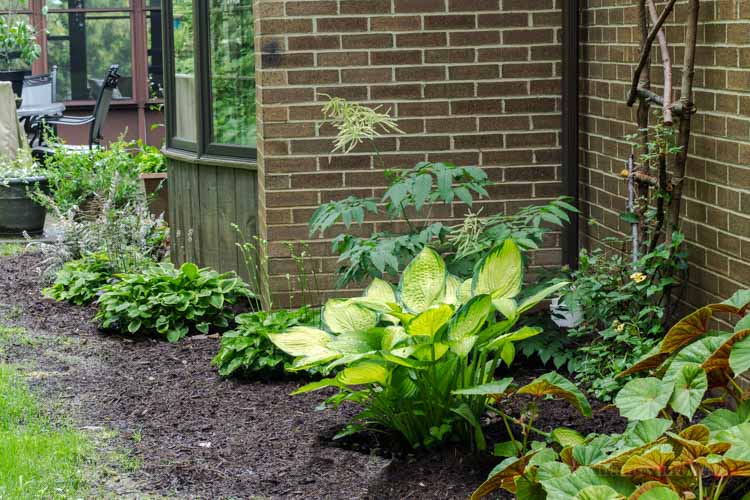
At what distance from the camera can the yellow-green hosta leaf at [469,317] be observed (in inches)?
146

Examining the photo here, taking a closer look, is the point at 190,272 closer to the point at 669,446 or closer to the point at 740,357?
the point at 740,357

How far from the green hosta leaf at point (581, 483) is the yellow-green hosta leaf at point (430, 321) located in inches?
31.4

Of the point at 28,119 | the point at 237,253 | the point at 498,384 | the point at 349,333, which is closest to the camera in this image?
the point at 498,384

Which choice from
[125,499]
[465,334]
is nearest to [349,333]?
[465,334]

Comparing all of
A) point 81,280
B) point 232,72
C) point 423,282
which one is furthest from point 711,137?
point 81,280

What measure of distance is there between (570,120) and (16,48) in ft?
33.4

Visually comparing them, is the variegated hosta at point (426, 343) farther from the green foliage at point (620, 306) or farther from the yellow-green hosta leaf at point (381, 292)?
the green foliage at point (620, 306)

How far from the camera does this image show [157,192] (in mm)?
9633

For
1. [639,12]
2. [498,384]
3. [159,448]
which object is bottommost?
[159,448]

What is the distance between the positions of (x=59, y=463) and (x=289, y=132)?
7.91 feet

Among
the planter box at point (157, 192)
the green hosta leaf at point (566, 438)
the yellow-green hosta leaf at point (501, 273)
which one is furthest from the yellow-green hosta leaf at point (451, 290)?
the planter box at point (157, 192)

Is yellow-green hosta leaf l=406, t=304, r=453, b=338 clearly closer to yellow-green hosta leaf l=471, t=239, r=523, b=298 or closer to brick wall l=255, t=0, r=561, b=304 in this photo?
yellow-green hosta leaf l=471, t=239, r=523, b=298

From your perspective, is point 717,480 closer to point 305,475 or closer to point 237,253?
point 305,475

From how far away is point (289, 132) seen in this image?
5.85m
